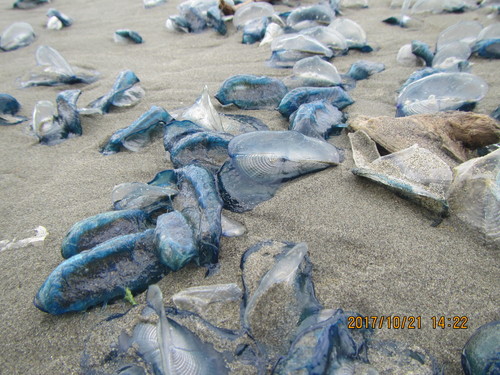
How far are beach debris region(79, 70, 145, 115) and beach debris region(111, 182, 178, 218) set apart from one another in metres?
1.03

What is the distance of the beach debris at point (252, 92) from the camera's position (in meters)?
2.30

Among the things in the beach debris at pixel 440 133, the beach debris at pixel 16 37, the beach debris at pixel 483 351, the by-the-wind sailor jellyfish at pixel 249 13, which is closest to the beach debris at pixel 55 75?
the beach debris at pixel 16 37

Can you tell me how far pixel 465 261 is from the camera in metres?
1.27

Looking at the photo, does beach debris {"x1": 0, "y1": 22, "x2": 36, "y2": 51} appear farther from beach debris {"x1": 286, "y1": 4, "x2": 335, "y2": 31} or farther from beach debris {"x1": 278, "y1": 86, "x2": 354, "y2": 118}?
beach debris {"x1": 278, "y1": 86, "x2": 354, "y2": 118}

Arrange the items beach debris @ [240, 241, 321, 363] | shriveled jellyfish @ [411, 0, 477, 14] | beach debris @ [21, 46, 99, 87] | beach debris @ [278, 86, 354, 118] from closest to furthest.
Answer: beach debris @ [240, 241, 321, 363], beach debris @ [278, 86, 354, 118], beach debris @ [21, 46, 99, 87], shriveled jellyfish @ [411, 0, 477, 14]

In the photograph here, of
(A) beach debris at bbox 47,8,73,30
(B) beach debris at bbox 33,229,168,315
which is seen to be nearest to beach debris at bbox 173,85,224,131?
(B) beach debris at bbox 33,229,168,315

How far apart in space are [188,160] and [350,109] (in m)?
1.06

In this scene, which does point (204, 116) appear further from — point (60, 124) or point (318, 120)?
point (60, 124)

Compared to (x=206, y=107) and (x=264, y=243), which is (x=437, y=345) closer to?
(x=264, y=243)

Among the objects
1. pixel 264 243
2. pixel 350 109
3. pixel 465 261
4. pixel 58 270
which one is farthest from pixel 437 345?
pixel 350 109

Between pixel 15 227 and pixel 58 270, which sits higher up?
pixel 58 270

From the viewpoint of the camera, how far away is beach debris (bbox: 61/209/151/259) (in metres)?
1.34

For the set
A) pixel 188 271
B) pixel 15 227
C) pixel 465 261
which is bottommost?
pixel 15 227

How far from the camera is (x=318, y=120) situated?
1.97 m
